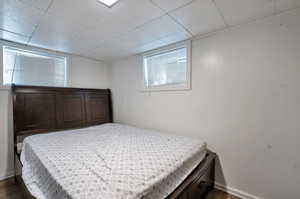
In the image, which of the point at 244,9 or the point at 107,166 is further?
the point at 244,9

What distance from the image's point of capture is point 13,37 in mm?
2211

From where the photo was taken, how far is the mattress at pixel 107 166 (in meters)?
0.98

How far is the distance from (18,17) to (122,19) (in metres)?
1.23

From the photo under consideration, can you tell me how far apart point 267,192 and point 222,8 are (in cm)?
227

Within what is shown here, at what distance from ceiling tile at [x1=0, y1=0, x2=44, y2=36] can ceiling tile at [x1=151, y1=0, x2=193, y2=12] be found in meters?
1.34

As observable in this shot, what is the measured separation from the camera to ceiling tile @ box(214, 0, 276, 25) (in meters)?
1.46

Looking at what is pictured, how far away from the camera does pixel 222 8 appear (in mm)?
1566

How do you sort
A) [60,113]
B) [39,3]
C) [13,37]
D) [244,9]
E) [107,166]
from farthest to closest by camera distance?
[60,113] < [13,37] < [244,9] < [39,3] < [107,166]

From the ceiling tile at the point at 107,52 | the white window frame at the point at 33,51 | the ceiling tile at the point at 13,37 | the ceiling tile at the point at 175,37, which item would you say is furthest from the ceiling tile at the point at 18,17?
the ceiling tile at the point at 175,37

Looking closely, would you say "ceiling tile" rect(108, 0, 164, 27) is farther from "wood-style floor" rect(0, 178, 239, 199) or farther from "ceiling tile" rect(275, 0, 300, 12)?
"wood-style floor" rect(0, 178, 239, 199)

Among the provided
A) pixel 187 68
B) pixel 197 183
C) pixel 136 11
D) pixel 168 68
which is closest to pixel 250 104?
pixel 187 68

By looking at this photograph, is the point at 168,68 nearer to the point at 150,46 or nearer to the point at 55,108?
the point at 150,46

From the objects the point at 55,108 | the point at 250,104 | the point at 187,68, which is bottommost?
the point at 55,108

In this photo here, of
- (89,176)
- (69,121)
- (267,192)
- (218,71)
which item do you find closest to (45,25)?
(69,121)
